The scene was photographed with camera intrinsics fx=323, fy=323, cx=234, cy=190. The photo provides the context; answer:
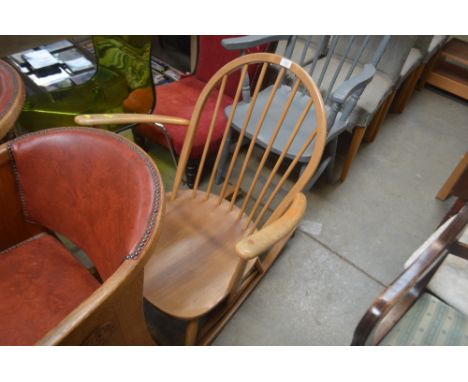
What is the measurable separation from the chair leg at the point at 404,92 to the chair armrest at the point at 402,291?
1755 mm

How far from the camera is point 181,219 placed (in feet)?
3.85

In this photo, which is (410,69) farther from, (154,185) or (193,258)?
(154,185)

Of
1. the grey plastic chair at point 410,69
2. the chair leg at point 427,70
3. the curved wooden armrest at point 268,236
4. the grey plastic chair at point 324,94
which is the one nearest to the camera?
the curved wooden armrest at point 268,236

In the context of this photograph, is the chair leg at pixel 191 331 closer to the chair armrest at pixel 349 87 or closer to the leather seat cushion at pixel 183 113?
the leather seat cushion at pixel 183 113

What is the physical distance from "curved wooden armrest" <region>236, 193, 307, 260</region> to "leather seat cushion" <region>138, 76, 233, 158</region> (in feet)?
2.63

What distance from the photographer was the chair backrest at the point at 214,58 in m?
1.70

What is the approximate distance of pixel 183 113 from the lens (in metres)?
1.67

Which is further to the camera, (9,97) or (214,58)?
(214,58)

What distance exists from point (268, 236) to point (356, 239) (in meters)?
1.06

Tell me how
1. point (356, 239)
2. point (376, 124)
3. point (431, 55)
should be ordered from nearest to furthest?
point (356, 239) < point (376, 124) < point (431, 55)

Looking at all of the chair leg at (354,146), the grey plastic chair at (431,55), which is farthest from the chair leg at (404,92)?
the chair leg at (354,146)

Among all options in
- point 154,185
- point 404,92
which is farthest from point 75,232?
point 404,92

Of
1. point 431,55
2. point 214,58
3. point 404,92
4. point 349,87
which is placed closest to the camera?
point 349,87
